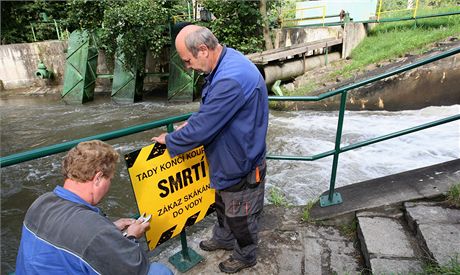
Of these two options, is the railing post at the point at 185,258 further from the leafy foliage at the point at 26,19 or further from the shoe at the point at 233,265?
the leafy foliage at the point at 26,19

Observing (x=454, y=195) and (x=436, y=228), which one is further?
(x=454, y=195)

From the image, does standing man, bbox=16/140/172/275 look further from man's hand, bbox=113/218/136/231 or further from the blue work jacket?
the blue work jacket

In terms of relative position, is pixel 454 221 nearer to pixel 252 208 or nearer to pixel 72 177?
pixel 252 208

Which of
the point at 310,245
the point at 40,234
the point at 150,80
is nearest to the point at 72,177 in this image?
the point at 40,234

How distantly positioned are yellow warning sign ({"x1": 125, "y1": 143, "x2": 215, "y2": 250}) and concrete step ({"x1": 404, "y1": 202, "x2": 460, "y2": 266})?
149 centimetres

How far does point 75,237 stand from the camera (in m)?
1.15

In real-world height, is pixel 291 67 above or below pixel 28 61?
below

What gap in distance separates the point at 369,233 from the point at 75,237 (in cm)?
204

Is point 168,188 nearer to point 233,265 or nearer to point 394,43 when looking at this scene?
point 233,265

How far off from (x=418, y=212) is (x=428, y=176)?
533 millimetres

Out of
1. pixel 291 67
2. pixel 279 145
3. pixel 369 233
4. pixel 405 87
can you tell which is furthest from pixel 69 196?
pixel 291 67

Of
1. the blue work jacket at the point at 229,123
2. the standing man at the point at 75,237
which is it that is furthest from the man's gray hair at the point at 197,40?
the standing man at the point at 75,237

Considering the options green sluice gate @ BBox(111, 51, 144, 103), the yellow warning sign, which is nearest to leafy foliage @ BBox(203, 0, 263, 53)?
green sluice gate @ BBox(111, 51, 144, 103)

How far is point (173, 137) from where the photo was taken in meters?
1.87
